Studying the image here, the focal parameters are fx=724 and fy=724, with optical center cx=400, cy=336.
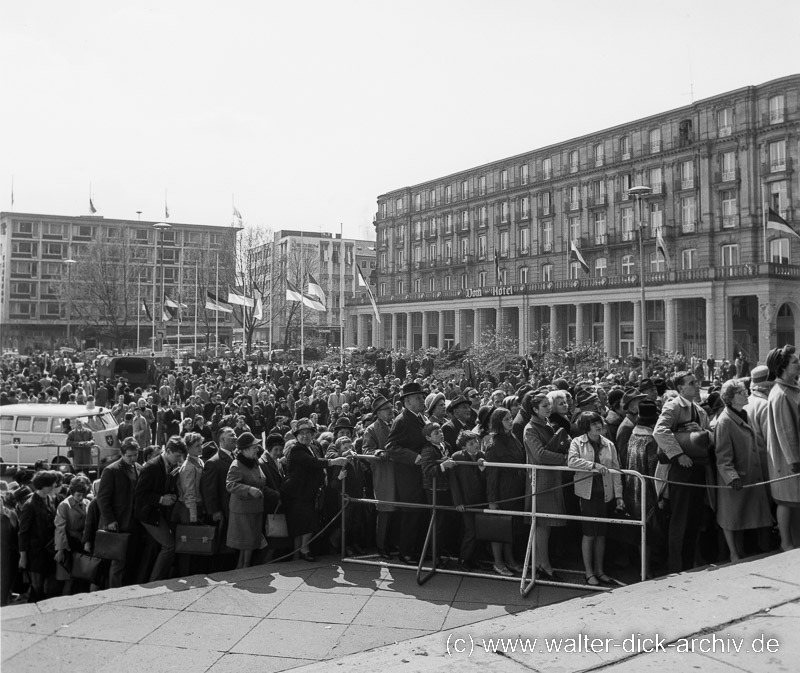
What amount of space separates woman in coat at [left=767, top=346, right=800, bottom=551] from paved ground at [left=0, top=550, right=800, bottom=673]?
0.52 meters

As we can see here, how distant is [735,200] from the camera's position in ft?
178

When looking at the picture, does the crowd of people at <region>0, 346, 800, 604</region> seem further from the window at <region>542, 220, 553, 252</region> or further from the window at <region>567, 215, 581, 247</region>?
the window at <region>542, 220, 553, 252</region>

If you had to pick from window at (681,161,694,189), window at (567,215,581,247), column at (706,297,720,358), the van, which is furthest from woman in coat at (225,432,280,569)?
window at (567,215,581,247)

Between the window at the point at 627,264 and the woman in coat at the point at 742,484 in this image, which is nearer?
the woman in coat at the point at 742,484

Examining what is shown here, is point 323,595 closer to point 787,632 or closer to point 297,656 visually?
point 297,656

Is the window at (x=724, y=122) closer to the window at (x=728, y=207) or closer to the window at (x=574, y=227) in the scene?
the window at (x=728, y=207)

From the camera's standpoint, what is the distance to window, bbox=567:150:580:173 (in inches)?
2621

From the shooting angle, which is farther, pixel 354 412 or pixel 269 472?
pixel 354 412

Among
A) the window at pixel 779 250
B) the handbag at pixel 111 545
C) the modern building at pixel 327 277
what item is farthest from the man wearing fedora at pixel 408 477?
the modern building at pixel 327 277

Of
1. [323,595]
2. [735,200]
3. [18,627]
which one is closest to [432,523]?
[323,595]

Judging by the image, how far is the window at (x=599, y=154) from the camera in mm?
64312

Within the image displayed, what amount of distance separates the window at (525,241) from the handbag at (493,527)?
66.0 m

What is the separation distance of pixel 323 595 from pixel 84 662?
2.21 metres

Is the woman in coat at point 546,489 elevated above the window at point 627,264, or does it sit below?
below
